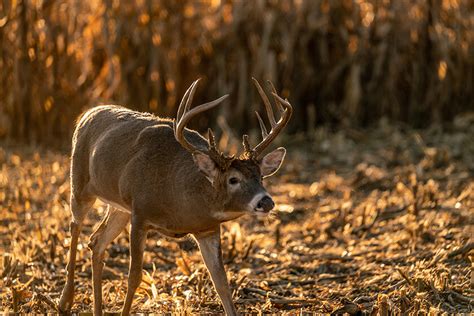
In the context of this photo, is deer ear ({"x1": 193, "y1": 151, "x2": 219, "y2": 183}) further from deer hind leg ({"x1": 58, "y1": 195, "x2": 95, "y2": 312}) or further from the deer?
deer hind leg ({"x1": 58, "y1": 195, "x2": 95, "y2": 312})

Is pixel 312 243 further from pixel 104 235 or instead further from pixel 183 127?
pixel 183 127

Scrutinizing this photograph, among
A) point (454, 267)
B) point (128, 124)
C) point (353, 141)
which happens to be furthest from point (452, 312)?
point (353, 141)

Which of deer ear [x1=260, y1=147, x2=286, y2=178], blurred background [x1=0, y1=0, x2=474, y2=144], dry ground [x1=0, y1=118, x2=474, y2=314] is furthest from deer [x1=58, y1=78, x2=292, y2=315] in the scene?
blurred background [x1=0, y1=0, x2=474, y2=144]

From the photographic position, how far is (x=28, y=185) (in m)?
11.0

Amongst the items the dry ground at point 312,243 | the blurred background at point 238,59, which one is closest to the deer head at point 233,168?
the dry ground at point 312,243

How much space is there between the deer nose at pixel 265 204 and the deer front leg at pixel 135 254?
813 millimetres

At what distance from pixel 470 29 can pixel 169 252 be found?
6774 mm

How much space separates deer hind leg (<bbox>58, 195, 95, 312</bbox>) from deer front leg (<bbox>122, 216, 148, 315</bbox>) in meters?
0.70

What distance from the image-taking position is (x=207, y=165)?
636 centimetres

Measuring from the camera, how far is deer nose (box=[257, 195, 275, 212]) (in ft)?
20.0

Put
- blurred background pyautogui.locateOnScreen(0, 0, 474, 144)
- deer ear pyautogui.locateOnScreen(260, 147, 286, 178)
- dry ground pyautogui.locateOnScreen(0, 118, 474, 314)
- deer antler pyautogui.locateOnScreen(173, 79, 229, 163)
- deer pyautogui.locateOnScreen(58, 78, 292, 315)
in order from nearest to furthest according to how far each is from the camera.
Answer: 1. deer antler pyautogui.locateOnScreen(173, 79, 229, 163)
2. deer pyautogui.locateOnScreen(58, 78, 292, 315)
3. deer ear pyautogui.locateOnScreen(260, 147, 286, 178)
4. dry ground pyautogui.locateOnScreen(0, 118, 474, 314)
5. blurred background pyautogui.locateOnScreen(0, 0, 474, 144)

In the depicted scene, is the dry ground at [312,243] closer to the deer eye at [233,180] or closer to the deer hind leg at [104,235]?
the deer hind leg at [104,235]

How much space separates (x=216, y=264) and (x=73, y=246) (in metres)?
1.23

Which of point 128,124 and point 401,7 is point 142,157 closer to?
point 128,124
